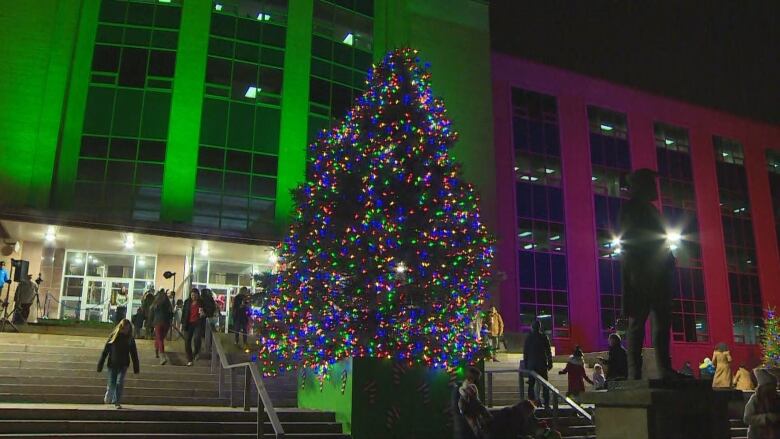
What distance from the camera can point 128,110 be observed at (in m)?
26.6

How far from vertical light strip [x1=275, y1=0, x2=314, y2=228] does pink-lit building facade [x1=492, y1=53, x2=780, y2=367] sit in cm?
978

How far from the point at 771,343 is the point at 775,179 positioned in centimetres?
1372

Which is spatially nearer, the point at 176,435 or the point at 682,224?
the point at 176,435

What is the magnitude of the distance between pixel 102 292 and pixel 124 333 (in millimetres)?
14397

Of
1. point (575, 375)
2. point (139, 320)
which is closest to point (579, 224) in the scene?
point (575, 375)

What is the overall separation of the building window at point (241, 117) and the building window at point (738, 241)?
2640 centimetres

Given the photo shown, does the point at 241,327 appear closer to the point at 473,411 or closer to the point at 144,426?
the point at 144,426

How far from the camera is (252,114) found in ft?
92.3

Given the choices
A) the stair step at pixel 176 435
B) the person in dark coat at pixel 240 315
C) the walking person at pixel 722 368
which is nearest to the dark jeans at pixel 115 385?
the stair step at pixel 176 435

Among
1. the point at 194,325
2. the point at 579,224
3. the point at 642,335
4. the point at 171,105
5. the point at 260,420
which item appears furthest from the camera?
the point at 579,224

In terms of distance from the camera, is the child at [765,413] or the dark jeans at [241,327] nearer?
the child at [765,413]

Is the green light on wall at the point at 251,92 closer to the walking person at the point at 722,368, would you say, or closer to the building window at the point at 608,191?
the building window at the point at 608,191

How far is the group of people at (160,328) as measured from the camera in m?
12.1

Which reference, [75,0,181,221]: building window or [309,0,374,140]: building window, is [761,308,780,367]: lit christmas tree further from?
[75,0,181,221]: building window
